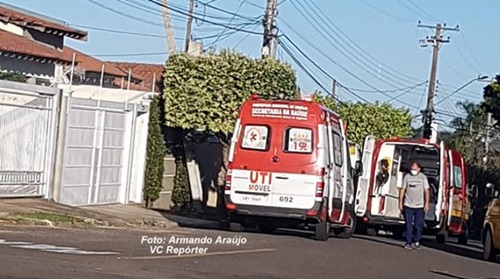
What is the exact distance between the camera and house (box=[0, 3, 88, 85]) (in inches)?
1148

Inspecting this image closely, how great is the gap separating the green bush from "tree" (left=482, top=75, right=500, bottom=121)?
71.5 ft

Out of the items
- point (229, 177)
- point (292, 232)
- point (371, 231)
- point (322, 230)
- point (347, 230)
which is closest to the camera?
point (229, 177)

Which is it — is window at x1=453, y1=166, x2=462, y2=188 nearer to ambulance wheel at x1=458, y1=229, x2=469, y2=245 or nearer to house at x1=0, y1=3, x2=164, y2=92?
ambulance wheel at x1=458, y1=229, x2=469, y2=245

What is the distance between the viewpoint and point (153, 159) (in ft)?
88.1

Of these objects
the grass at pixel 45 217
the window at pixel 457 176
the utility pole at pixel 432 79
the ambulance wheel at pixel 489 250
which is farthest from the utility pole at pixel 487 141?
the grass at pixel 45 217

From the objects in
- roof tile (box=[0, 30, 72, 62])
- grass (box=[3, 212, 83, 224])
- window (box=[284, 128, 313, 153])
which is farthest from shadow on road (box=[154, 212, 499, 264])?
roof tile (box=[0, 30, 72, 62])

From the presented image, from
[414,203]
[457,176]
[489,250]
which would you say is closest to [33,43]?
[457,176]

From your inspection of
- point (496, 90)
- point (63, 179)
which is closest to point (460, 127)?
point (496, 90)

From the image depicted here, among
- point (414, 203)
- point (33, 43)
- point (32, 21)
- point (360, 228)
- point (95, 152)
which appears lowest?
point (360, 228)

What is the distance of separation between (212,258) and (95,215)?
24.7 ft

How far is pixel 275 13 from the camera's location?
32.9 metres

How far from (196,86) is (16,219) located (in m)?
9.48

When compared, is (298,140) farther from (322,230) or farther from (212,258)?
(212,258)

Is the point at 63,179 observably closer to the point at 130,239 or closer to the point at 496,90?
the point at 130,239
